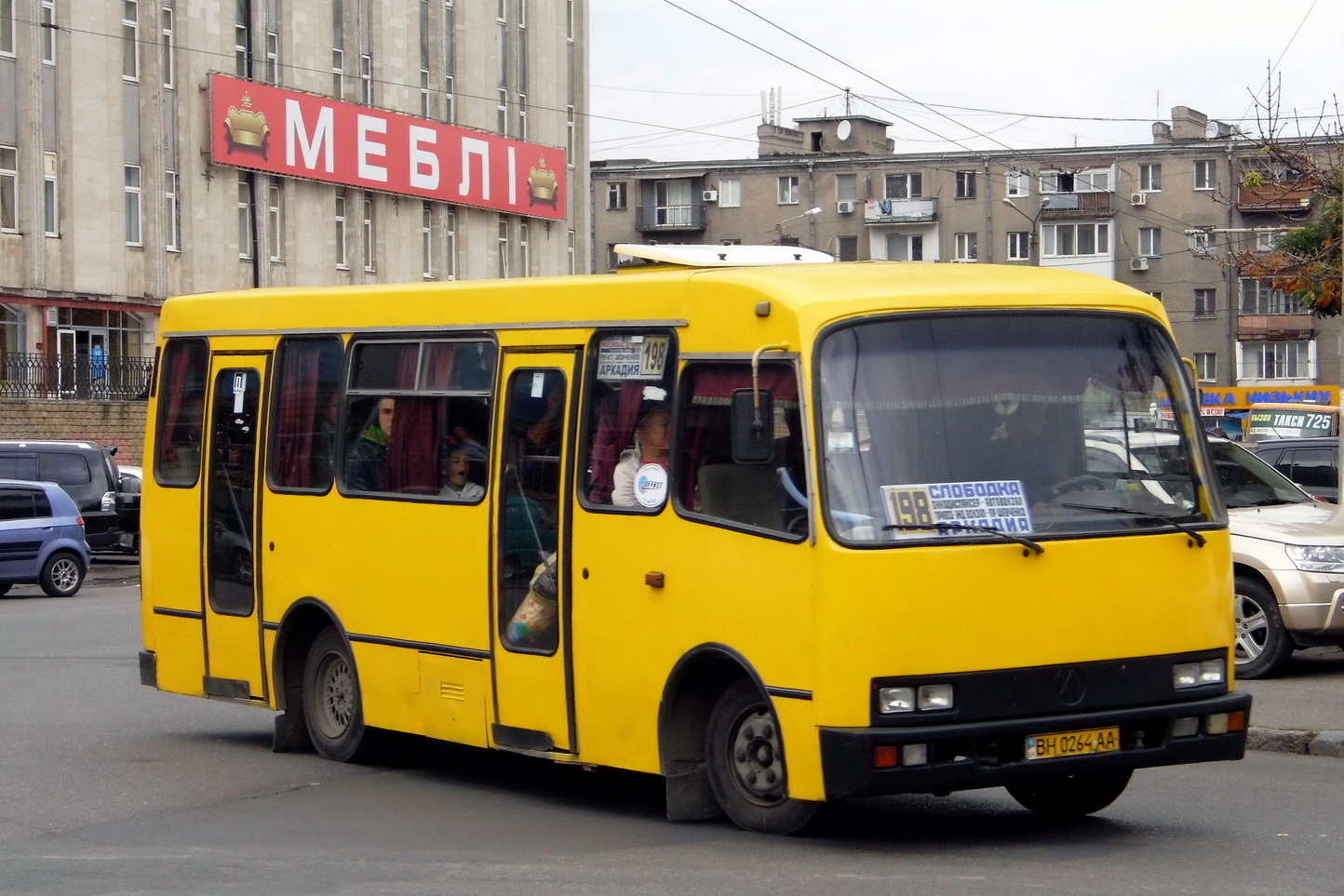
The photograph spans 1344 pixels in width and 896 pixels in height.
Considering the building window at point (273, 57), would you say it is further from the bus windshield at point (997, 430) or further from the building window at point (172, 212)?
the bus windshield at point (997, 430)

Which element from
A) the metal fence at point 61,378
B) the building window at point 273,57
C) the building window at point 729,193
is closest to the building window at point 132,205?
the metal fence at point 61,378

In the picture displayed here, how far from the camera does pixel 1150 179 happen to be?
8512 cm

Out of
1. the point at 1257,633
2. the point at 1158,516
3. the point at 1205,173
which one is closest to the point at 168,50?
the point at 1257,633

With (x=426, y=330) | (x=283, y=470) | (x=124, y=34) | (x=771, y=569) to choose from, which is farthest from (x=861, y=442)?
→ (x=124, y=34)

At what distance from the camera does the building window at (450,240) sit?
63.9m

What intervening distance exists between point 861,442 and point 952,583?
2.14 ft

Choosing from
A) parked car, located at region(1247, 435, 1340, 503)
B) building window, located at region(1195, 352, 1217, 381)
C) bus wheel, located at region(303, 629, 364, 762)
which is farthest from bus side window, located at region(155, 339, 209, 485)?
building window, located at region(1195, 352, 1217, 381)

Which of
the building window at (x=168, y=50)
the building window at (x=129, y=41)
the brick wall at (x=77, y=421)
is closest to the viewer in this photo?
the brick wall at (x=77, y=421)

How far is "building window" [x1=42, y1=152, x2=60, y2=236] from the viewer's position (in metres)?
47.6

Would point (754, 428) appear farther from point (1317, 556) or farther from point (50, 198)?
point (50, 198)

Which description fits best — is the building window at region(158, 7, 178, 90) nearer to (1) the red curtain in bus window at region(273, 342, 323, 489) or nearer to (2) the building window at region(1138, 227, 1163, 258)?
(1) the red curtain in bus window at region(273, 342, 323, 489)

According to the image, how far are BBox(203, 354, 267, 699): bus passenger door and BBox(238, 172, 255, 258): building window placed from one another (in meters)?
43.7

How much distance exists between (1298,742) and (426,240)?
53919mm

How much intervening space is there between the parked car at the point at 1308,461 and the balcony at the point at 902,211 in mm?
68303
